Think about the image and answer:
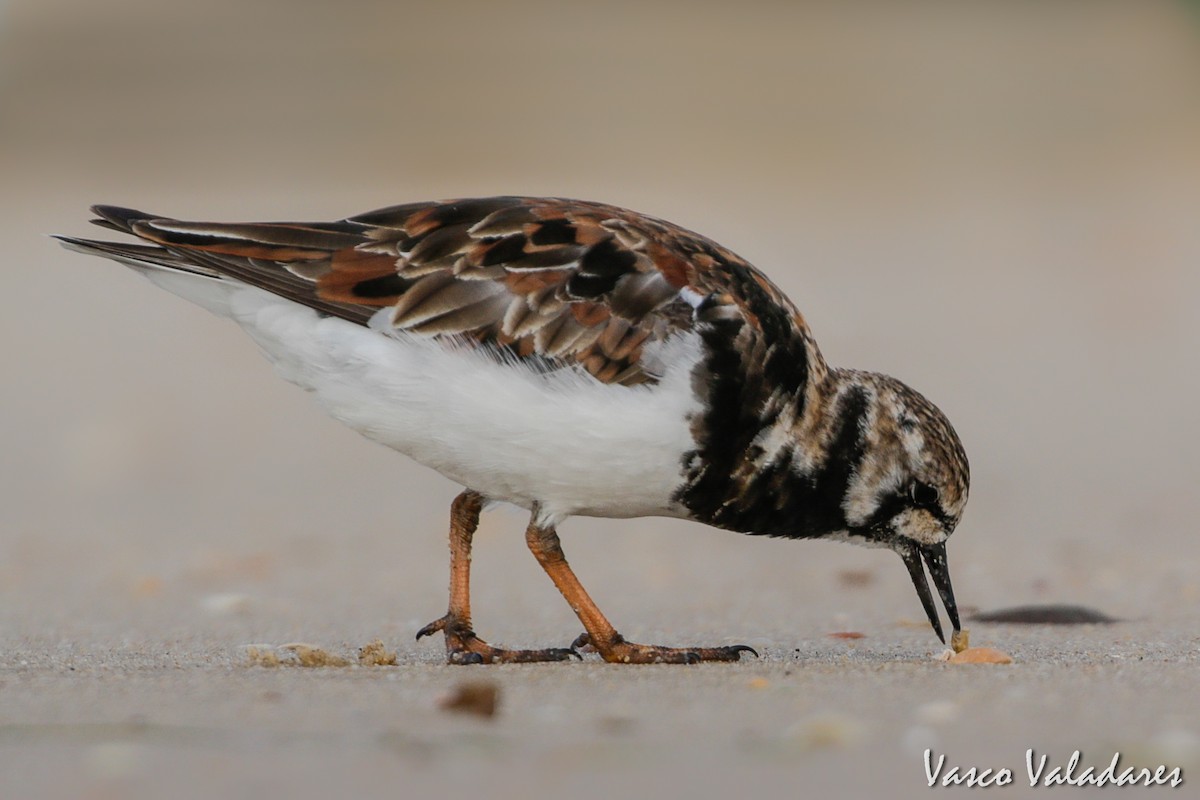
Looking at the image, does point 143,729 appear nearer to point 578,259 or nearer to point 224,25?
point 578,259

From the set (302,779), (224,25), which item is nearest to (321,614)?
(302,779)

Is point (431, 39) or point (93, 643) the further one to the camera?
point (431, 39)

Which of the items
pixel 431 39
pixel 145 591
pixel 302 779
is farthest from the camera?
pixel 431 39

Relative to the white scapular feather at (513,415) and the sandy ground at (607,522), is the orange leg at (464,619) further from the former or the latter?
the white scapular feather at (513,415)

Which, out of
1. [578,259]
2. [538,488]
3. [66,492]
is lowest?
[66,492]

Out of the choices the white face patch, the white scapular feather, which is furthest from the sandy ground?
the white scapular feather

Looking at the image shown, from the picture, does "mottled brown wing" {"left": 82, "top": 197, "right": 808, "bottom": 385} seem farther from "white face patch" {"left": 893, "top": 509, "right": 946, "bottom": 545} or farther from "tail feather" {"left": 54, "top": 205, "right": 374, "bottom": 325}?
"white face patch" {"left": 893, "top": 509, "right": 946, "bottom": 545}

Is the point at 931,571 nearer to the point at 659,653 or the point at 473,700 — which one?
the point at 659,653
